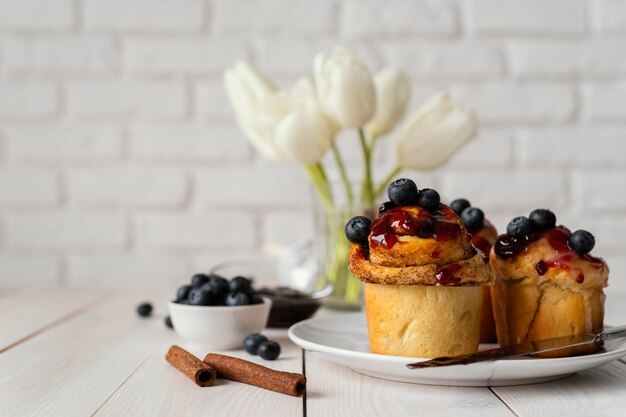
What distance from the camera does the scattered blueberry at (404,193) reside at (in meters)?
0.93

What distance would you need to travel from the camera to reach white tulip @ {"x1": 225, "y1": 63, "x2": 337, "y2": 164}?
1431mm

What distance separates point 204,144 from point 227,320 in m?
1.25

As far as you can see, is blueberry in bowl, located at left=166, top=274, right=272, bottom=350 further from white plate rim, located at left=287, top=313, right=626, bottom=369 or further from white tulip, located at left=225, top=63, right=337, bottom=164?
white tulip, located at left=225, top=63, right=337, bottom=164

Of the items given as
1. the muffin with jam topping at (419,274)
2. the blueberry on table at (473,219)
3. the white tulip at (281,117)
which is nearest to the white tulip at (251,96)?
the white tulip at (281,117)

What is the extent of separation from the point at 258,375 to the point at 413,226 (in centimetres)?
26

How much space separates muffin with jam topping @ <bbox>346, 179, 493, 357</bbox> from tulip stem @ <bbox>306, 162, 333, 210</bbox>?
0.54 m

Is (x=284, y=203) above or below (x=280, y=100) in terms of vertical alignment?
below

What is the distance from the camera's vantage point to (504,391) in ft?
2.84

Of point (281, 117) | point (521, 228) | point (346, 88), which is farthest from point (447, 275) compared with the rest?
point (281, 117)

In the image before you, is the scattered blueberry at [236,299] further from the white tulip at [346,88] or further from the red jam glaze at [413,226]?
the white tulip at [346,88]

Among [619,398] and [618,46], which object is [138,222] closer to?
[618,46]

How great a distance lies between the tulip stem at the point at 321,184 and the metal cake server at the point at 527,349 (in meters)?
0.65

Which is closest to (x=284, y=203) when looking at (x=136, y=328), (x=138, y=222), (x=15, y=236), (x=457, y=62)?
(x=138, y=222)

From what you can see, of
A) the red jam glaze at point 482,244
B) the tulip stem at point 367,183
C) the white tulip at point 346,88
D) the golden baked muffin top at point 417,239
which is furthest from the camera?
the tulip stem at point 367,183
